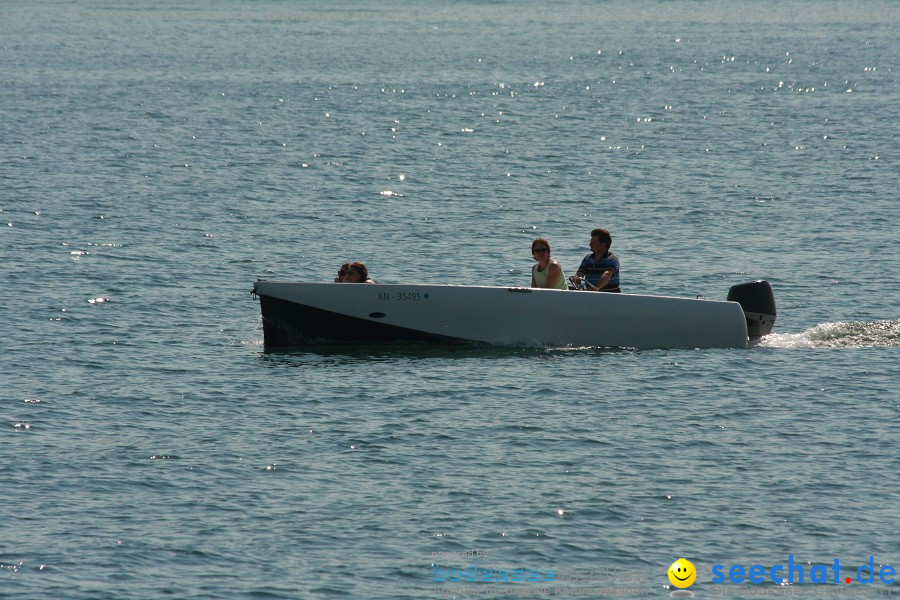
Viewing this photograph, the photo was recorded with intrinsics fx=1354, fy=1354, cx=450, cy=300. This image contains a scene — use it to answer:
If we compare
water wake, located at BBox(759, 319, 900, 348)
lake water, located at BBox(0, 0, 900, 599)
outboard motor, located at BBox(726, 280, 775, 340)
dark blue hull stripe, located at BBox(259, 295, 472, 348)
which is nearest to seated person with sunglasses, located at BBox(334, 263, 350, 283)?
dark blue hull stripe, located at BBox(259, 295, 472, 348)

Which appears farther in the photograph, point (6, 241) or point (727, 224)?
point (727, 224)

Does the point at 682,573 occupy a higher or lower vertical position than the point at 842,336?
lower

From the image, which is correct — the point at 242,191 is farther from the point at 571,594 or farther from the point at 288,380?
the point at 571,594

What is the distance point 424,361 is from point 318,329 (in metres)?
1.67

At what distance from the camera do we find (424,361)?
20188mm

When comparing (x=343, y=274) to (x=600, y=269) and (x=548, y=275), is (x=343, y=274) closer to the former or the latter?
(x=548, y=275)

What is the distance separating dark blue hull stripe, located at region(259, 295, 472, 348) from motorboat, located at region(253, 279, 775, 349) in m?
0.01

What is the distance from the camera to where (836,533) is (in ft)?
44.4

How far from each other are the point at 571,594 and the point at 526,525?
1.55 m

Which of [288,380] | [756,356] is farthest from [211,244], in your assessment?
[756,356]

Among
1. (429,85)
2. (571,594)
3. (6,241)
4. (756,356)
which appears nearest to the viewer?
(571,594)

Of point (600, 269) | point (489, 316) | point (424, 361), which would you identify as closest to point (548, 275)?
point (600, 269)

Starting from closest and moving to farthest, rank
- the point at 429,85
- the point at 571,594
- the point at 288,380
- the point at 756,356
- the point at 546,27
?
the point at 571,594 → the point at 288,380 → the point at 756,356 → the point at 429,85 → the point at 546,27

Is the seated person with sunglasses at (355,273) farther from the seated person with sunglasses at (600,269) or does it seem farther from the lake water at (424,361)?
the seated person with sunglasses at (600,269)
